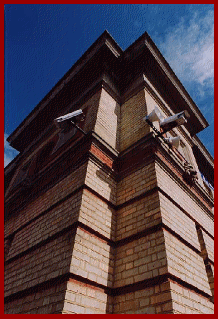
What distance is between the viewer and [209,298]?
11.2ft

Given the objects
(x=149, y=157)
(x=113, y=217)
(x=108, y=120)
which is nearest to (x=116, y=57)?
(x=108, y=120)

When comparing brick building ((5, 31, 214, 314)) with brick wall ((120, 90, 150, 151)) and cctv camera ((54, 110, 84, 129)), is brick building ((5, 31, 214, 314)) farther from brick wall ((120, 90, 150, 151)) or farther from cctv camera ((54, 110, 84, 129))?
cctv camera ((54, 110, 84, 129))

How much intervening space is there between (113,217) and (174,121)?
235cm

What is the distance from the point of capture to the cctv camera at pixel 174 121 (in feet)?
14.8

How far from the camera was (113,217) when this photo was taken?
3.84 metres

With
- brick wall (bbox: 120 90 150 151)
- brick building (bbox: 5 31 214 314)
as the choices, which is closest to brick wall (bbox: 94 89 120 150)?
brick building (bbox: 5 31 214 314)

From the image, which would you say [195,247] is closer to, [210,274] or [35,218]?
[210,274]

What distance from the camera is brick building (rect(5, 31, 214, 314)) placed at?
2828mm

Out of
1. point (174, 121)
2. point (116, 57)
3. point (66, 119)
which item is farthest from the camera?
point (116, 57)

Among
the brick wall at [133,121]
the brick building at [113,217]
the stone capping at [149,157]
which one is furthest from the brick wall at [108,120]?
the stone capping at [149,157]

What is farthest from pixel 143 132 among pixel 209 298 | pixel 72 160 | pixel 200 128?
pixel 200 128

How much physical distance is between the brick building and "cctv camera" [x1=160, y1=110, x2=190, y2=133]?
0.94 ft

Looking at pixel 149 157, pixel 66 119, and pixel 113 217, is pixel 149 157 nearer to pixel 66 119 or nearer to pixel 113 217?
pixel 113 217

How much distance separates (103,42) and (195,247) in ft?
19.3
